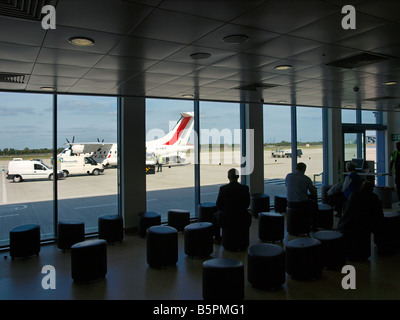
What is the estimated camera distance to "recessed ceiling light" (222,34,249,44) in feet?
12.7

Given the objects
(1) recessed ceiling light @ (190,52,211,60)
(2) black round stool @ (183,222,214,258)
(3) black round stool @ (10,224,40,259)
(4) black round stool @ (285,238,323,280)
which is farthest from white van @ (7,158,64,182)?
(4) black round stool @ (285,238,323,280)

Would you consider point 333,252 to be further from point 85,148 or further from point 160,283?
point 85,148

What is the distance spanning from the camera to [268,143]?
441 inches

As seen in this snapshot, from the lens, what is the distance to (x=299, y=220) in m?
7.36

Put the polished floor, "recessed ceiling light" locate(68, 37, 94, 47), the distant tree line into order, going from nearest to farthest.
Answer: "recessed ceiling light" locate(68, 37, 94, 47)
the polished floor
the distant tree line

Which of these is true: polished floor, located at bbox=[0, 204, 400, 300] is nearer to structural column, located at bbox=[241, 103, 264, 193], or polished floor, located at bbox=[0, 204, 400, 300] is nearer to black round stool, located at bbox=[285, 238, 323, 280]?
black round stool, located at bbox=[285, 238, 323, 280]

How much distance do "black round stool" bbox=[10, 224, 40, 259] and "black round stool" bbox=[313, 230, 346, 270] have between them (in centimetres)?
527

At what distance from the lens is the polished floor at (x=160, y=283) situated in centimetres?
447

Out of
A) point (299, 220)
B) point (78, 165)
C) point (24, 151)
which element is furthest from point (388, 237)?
point (78, 165)

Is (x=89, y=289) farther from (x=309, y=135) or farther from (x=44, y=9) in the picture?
(x=309, y=135)

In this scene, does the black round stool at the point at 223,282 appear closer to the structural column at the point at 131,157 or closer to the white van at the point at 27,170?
the structural column at the point at 131,157

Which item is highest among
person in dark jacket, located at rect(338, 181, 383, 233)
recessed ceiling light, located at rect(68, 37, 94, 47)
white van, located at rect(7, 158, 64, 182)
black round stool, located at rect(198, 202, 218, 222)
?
recessed ceiling light, located at rect(68, 37, 94, 47)

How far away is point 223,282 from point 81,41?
3.44 metres
